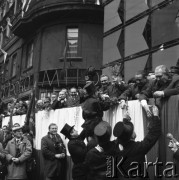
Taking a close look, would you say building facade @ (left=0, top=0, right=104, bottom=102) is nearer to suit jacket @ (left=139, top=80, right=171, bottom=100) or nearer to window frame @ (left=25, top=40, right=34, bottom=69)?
window frame @ (left=25, top=40, right=34, bottom=69)

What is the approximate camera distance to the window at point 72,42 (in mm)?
17141

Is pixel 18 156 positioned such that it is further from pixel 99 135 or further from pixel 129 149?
pixel 129 149

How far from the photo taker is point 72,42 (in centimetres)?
1742

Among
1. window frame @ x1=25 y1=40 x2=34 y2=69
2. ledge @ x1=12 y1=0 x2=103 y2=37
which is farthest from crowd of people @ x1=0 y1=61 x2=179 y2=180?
window frame @ x1=25 y1=40 x2=34 y2=69

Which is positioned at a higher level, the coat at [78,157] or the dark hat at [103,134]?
the dark hat at [103,134]

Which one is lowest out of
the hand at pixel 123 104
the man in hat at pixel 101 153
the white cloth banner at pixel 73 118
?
the man in hat at pixel 101 153

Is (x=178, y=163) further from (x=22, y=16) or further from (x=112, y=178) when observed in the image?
(x=22, y=16)

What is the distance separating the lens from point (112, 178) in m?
3.94

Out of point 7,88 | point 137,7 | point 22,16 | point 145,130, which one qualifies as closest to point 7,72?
point 7,88

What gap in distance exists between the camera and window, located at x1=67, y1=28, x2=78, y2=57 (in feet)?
56.2

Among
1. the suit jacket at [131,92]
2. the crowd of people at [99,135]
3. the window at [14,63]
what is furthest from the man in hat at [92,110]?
the window at [14,63]

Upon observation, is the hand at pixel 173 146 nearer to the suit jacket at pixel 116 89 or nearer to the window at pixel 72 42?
the suit jacket at pixel 116 89

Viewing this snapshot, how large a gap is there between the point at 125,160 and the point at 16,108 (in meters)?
7.14

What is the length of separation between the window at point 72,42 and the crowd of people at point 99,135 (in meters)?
8.95
